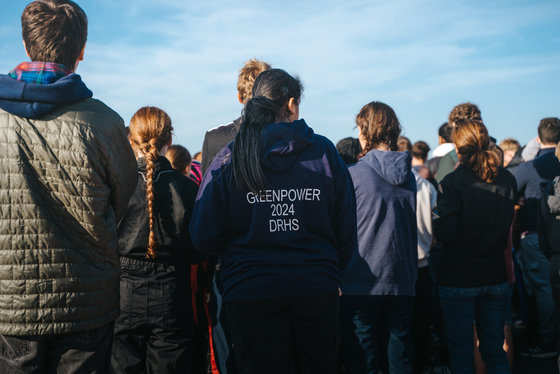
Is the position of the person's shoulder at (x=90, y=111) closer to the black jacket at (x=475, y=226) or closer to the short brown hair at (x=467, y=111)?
the black jacket at (x=475, y=226)

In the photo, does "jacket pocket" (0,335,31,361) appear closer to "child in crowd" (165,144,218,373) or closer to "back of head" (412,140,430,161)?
"child in crowd" (165,144,218,373)

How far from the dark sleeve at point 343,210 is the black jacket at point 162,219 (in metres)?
1.08

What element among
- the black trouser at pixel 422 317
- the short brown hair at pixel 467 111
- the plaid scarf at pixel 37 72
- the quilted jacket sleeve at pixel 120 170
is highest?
the short brown hair at pixel 467 111

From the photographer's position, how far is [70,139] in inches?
70.1

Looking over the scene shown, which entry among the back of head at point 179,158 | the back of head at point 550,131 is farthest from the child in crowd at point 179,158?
the back of head at point 550,131

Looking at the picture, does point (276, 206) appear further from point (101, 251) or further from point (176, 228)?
point (176, 228)

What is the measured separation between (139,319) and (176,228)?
23.5 inches

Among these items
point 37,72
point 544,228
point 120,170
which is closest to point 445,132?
point 544,228

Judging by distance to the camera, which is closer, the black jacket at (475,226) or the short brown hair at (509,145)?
the black jacket at (475,226)

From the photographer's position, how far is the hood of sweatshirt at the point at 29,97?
5.68 ft

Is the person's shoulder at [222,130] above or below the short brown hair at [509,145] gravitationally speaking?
below

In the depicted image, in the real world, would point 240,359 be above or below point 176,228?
below

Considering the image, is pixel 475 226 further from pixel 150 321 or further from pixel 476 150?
pixel 150 321

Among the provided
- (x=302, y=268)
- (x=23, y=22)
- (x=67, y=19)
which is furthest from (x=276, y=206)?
(x=23, y=22)
